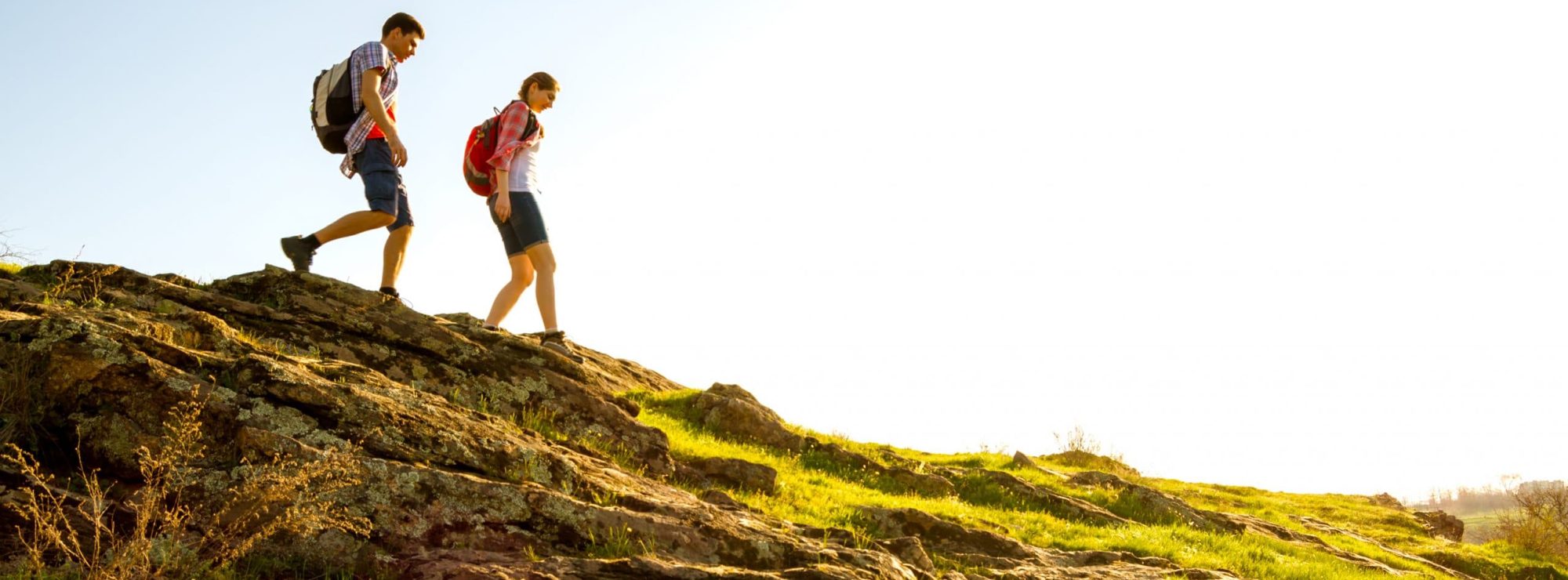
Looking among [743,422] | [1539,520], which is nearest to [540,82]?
[743,422]

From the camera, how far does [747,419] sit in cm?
1294

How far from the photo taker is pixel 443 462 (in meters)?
6.05

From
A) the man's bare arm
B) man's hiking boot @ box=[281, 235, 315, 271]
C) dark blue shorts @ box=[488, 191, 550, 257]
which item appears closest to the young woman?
dark blue shorts @ box=[488, 191, 550, 257]

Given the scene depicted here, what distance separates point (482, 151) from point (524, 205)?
866 millimetres

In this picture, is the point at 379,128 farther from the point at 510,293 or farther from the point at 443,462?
the point at 443,462

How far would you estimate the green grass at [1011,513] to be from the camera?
31.7 ft

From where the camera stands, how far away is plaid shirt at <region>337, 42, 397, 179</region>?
9508mm

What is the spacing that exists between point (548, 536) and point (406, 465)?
99cm

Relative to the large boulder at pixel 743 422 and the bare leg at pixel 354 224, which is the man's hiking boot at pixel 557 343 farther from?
the large boulder at pixel 743 422

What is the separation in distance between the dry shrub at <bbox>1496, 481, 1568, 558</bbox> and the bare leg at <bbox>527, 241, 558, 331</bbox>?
2074 cm

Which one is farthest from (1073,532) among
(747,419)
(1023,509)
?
(747,419)

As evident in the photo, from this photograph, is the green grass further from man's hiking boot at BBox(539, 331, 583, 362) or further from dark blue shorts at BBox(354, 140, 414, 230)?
dark blue shorts at BBox(354, 140, 414, 230)

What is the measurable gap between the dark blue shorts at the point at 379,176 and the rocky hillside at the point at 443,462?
985mm

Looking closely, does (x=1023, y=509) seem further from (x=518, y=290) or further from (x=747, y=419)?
(x=518, y=290)
